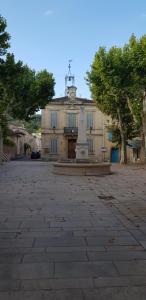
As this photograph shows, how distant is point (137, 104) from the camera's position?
27938 millimetres

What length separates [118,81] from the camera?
25.7 metres

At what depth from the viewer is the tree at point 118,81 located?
25531mm

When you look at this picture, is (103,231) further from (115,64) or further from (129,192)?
(115,64)

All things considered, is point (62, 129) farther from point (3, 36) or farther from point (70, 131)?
point (3, 36)

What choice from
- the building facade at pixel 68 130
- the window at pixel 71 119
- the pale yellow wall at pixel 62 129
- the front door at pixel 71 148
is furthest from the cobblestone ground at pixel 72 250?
the window at pixel 71 119

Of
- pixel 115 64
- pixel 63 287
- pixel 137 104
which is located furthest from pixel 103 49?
pixel 63 287

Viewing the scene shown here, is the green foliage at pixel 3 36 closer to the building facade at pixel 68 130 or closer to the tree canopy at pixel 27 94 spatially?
the tree canopy at pixel 27 94

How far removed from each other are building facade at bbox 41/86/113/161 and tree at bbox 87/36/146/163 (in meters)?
13.8

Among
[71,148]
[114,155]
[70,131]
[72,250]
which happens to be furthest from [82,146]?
[114,155]

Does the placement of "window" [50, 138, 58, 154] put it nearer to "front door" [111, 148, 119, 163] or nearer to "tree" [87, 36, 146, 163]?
"front door" [111, 148, 119, 163]

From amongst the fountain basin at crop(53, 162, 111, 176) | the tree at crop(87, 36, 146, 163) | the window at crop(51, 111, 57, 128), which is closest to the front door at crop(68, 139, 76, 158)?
the window at crop(51, 111, 57, 128)

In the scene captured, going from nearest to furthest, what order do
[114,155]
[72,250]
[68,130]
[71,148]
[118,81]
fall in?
[72,250]
[118,81]
[68,130]
[71,148]
[114,155]

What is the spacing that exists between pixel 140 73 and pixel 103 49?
15.9 feet

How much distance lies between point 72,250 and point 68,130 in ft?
134
